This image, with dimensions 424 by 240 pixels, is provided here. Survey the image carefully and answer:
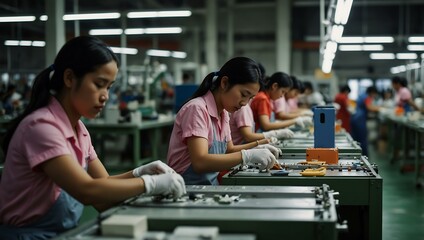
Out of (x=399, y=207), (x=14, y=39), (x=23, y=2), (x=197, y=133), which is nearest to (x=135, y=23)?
(x=23, y=2)

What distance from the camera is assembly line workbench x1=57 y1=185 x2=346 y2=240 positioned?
143 cm

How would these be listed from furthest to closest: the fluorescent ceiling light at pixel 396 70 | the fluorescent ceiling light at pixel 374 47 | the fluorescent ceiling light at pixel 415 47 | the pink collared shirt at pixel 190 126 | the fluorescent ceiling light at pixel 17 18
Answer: the fluorescent ceiling light at pixel 396 70
the fluorescent ceiling light at pixel 374 47
the fluorescent ceiling light at pixel 415 47
the fluorescent ceiling light at pixel 17 18
the pink collared shirt at pixel 190 126

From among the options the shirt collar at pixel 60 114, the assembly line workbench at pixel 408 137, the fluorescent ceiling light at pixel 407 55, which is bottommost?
the assembly line workbench at pixel 408 137

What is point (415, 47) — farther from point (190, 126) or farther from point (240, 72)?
point (190, 126)

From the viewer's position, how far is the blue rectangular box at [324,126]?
9.70 ft

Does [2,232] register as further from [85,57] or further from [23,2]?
[23,2]

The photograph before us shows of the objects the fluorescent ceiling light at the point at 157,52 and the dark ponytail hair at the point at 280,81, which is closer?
the dark ponytail hair at the point at 280,81

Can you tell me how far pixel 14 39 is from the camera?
8.04 metres

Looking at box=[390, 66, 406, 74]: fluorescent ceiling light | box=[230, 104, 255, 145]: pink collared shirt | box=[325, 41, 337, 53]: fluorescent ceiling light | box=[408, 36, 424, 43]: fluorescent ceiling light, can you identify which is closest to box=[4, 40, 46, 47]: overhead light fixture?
box=[325, 41, 337, 53]: fluorescent ceiling light

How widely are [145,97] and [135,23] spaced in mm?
6622

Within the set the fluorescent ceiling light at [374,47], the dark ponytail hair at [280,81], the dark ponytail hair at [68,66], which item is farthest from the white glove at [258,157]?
the fluorescent ceiling light at [374,47]

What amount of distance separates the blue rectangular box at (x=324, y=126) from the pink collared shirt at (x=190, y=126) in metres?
0.70

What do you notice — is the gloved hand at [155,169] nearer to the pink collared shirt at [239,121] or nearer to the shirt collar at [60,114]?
the shirt collar at [60,114]

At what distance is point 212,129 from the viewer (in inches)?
98.7
